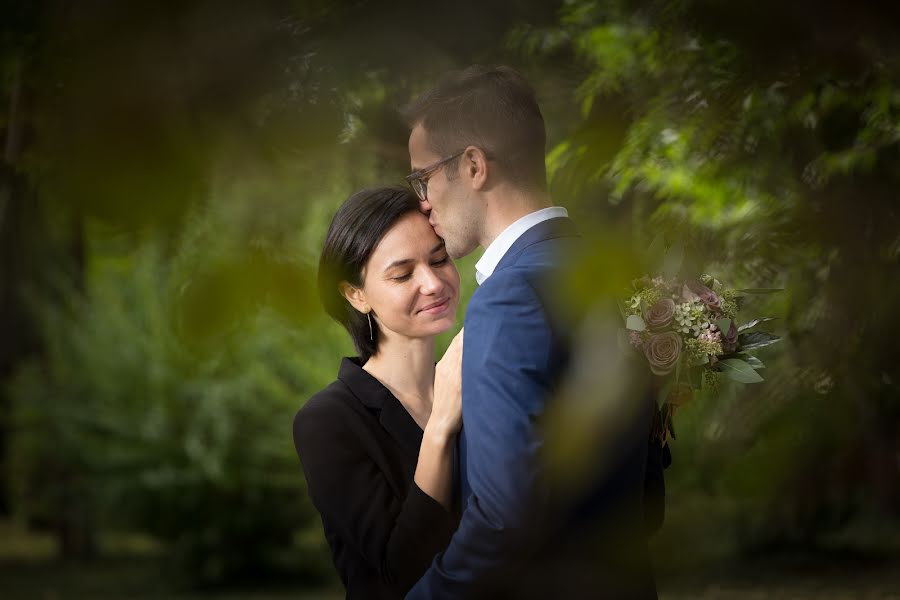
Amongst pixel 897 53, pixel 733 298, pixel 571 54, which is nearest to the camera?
pixel 897 53

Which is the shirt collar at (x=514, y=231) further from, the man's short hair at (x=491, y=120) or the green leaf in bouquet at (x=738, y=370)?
the green leaf in bouquet at (x=738, y=370)

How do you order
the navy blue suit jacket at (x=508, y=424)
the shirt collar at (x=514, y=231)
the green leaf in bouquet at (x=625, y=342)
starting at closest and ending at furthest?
the navy blue suit jacket at (x=508, y=424) → the green leaf in bouquet at (x=625, y=342) → the shirt collar at (x=514, y=231)

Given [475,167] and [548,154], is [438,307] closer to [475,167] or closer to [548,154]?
[475,167]

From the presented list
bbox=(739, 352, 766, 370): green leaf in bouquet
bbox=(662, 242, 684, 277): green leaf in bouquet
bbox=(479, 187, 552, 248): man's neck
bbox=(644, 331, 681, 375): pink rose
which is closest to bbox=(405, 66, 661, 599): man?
bbox=(479, 187, 552, 248): man's neck

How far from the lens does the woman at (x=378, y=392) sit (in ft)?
8.44

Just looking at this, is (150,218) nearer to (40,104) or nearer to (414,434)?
(40,104)

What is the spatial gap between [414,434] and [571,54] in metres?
2.24

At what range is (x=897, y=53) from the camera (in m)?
2.49

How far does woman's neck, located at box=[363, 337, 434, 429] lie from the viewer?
9.41 ft

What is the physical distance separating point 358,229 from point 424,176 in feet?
1.31

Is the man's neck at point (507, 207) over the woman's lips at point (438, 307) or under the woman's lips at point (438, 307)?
over

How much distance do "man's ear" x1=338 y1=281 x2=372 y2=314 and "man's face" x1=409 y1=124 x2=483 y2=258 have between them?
471 millimetres

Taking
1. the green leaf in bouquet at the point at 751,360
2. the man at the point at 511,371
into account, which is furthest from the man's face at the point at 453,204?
the green leaf in bouquet at the point at 751,360

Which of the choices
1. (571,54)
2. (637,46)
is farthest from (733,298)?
(571,54)
